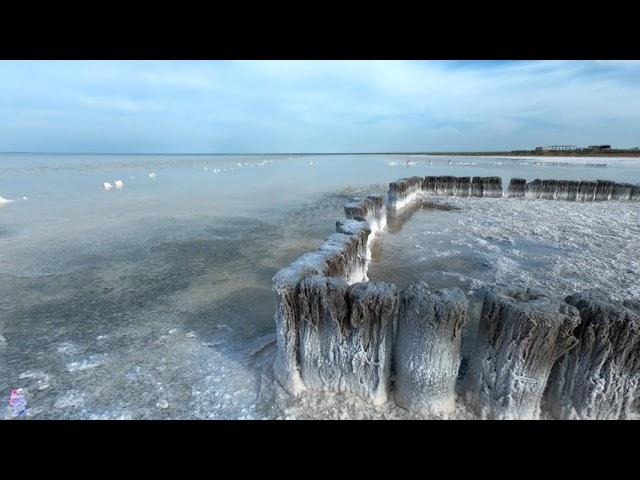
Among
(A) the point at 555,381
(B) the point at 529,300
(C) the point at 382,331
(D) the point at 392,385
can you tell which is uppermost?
(B) the point at 529,300

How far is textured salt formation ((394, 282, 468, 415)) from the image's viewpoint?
295cm

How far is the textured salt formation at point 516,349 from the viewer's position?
8.87 feet

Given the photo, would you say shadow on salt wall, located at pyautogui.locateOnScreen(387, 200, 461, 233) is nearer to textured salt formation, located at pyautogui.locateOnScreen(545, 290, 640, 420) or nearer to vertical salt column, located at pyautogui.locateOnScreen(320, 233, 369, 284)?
vertical salt column, located at pyautogui.locateOnScreen(320, 233, 369, 284)

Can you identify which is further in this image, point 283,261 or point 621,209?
point 621,209

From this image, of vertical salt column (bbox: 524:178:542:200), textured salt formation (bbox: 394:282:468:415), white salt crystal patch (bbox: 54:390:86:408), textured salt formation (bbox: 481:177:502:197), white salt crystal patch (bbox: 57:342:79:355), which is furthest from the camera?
textured salt formation (bbox: 481:177:502:197)

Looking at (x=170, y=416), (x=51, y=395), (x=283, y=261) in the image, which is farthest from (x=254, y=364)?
(x=283, y=261)

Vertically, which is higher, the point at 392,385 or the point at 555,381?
the point at 555,381

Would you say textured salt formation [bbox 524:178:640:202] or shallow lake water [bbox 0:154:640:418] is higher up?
textured salt formation [bbox 524:178:640:202]

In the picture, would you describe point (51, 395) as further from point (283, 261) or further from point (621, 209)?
point (621, 209)

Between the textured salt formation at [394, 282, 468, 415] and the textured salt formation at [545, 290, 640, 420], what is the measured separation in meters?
0.98

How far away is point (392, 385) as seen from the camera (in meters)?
3.37

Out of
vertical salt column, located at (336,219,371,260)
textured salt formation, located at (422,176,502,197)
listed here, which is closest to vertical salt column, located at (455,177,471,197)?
textured salt formation, located at (422,176,502,197)

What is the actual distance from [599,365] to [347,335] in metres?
2.26
